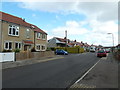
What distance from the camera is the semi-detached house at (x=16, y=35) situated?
23159 millimetres

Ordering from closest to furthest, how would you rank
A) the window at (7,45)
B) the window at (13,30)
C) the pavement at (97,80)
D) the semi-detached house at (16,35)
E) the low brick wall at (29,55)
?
the pavement at (97,80)
the low brick wall at (29,55)
the semi-detached house at (16,35)
the window at (7,45)
the window at (13,30)

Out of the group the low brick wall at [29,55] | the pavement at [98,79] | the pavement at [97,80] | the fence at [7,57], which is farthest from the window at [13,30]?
the pavement at [97,80]

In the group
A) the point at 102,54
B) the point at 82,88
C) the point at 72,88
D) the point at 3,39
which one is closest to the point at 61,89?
the point at 72,88

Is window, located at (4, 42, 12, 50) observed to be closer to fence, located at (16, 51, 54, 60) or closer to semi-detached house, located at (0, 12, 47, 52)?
semi-detached house, located at (0, 12, 47, 52)

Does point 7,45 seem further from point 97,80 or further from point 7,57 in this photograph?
point 97,80

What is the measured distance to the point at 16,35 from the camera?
2584cm

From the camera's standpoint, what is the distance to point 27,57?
22.5 meters

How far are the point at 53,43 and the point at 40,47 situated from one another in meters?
34.7

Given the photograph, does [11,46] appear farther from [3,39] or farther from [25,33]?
[25,33]

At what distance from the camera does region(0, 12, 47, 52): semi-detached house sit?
76.0 feet

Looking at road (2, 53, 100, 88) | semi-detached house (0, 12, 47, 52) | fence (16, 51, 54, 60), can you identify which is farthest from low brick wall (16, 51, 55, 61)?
road (2, 53, 100, 88)

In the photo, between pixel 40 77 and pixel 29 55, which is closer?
pixel 40 77

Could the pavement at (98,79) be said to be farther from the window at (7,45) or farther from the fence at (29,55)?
the window at (7,45)

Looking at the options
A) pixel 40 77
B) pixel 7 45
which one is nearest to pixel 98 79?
pixel 40 77
